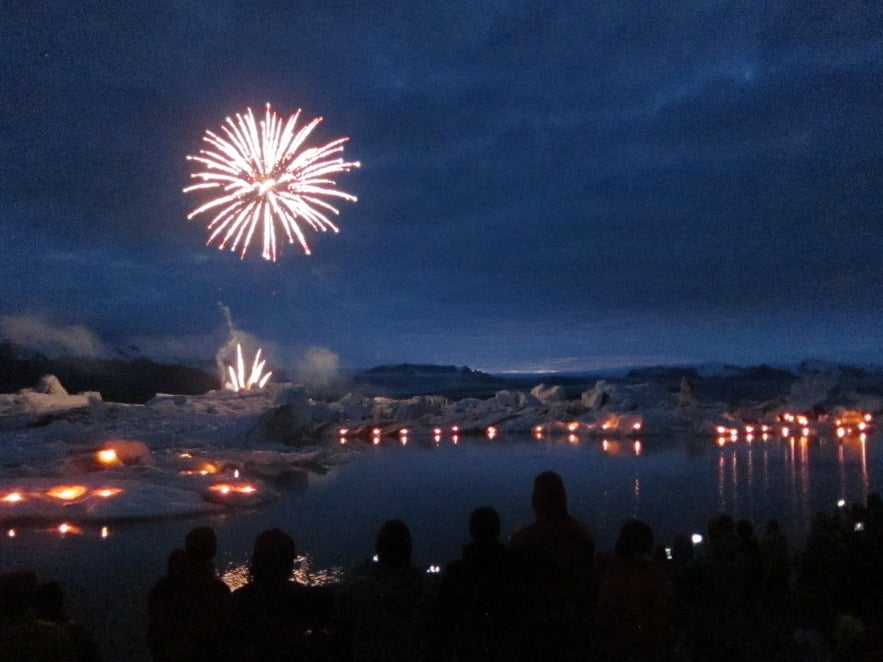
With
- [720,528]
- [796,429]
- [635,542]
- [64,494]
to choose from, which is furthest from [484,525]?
[796,429]

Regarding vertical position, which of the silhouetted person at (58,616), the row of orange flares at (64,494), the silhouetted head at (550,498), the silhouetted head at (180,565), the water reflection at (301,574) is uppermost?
the silhouetted head at (550,498)

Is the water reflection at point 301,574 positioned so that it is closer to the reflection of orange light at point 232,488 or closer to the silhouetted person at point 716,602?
the silhouetted person at point 716,602

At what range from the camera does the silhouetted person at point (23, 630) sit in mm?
3492

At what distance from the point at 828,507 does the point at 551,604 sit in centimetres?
1503

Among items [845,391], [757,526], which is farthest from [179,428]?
[845,391]

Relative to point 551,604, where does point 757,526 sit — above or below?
below

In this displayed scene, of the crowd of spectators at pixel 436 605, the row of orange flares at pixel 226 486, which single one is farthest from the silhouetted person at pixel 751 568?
the row of orange flares at pixel 226 486

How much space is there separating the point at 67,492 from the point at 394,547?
51.2 ft

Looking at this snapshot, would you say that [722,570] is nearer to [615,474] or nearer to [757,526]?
[757,526]

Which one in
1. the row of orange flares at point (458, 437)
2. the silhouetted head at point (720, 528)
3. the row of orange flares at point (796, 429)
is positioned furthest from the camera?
the row of orange flares at point (796, 429)

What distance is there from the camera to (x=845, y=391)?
55.6m

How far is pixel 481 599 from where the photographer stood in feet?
13.8

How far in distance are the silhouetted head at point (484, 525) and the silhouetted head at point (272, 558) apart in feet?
3.32

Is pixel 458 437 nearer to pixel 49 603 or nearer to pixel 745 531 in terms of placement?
pixel 745 531
